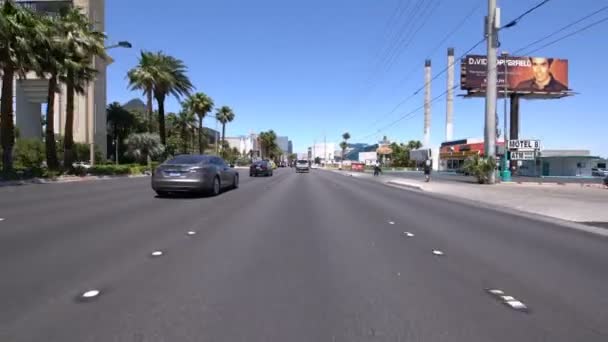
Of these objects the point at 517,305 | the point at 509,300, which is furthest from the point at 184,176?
the point at 517,305

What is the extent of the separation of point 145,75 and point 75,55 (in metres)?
14.6

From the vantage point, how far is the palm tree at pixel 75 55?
94.7 ft

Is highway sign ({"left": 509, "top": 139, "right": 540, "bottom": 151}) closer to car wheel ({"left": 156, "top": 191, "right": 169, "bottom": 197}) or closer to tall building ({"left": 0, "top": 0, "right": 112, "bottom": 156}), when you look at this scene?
car wheel ({"left": 156, "top": 191, "right": 169, "bottom": 197})

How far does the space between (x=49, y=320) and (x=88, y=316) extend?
0.31 m

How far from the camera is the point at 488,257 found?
6648 millimetres

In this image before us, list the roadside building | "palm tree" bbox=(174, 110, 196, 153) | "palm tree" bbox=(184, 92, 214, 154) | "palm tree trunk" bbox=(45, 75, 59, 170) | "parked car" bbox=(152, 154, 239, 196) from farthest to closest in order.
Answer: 1. "palm tree" bbox=(174, 110, 196, 153)
2. "palm tree" bbox=(184, 92, 214, 154)
3. the roadside building
4. "palm tree trunk" bbox=(45, 75, 59, 170)
5. "parked car" bbox=(152, 154, 239, 196)

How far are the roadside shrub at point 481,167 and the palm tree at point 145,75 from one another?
3083cm

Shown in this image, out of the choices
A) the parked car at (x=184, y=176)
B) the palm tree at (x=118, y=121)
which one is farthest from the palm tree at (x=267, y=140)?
the parked car at (x=184, y=176)

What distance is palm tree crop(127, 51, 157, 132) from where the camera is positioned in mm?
43625

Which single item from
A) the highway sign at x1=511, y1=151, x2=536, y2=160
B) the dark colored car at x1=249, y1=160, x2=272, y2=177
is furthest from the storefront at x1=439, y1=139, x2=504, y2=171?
the dark colored car at x1=249, y1=160, x2=272, y2=177

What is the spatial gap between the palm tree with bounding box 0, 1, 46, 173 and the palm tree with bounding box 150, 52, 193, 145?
19415mm

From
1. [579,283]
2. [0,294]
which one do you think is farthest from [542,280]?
[0,294]

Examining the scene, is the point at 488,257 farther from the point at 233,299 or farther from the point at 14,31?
the point at 14,31

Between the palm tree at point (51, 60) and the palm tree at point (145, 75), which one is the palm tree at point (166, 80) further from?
the palm tree at point (51, 60)
